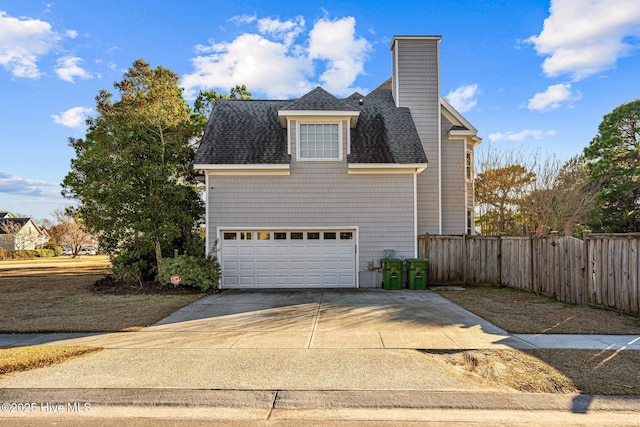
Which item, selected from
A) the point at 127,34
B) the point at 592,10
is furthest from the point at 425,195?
the point at 127,34

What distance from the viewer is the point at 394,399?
4.27 metres

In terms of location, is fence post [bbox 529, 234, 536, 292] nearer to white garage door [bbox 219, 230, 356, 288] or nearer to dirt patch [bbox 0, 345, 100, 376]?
white garage door [bbox 219, 230, 356, 288]

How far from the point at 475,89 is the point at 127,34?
14.8 metres

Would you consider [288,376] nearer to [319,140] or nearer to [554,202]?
[319,140]

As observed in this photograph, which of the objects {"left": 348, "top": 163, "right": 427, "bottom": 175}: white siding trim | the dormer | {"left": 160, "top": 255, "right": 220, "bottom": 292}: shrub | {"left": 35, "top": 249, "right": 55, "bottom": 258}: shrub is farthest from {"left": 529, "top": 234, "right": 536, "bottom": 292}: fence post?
{"left": 35, "top": 249, "right": 55, "bottom": 258}: shrub

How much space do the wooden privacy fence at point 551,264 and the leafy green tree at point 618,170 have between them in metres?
15.9

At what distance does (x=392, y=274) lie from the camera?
1318 centimetres

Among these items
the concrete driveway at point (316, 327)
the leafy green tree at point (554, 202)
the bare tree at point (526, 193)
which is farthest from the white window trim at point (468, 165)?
the concrete driveway at point (316, 327)

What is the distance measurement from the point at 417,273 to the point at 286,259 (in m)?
4.54

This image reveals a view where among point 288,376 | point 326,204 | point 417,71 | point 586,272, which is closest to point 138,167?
point 326,204

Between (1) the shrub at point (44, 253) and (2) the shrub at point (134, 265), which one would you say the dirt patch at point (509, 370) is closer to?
(2) the shrub at point (134, 265)

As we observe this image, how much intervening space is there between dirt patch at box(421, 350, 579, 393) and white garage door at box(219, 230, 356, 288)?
7727 millimetres

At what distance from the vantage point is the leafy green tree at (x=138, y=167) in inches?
512

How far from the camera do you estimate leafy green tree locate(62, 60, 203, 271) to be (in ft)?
42.7
